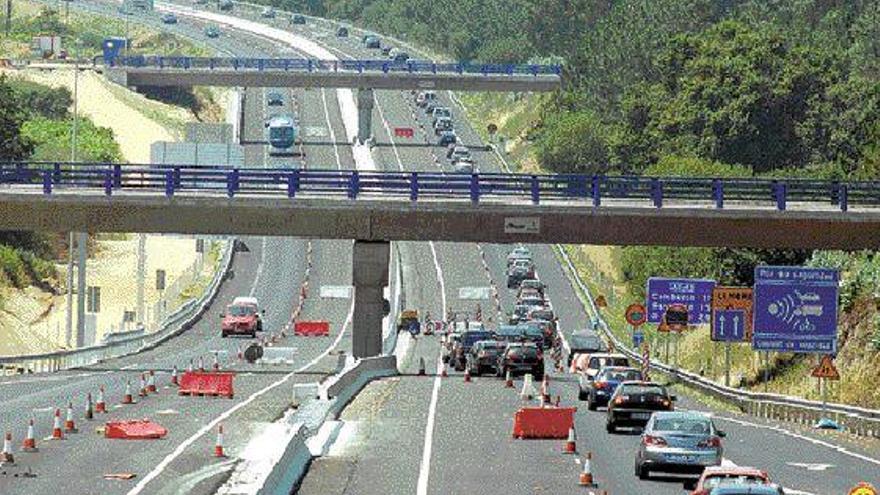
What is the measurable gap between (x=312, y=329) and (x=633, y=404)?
77533 mm

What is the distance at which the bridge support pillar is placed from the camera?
89.8 meters

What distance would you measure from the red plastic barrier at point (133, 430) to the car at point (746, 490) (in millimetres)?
22443

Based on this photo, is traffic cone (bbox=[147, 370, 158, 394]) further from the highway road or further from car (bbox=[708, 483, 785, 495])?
car (bbox=[708, 483, 785, 495])

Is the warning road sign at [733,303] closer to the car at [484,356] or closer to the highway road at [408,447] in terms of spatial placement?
the highway road at [408,447]

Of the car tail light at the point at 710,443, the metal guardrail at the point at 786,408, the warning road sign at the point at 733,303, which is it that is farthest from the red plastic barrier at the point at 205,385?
the car tail light at the point at 710,443

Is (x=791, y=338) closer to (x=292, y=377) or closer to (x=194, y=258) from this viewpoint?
(x=292, y=377)

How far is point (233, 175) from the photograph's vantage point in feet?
289

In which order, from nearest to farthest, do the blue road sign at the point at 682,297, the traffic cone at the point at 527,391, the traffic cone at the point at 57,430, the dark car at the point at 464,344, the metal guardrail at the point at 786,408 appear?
the traffic cone at the point at 57,430, the metal guardrail at the point at 786,408, the traffic cone at the point at 527,391, the dark car at the point at 464,344, the blue road sign at the point at 682,297

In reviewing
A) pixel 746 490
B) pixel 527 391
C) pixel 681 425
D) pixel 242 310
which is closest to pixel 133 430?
pixel 681 425

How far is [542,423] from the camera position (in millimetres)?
59906

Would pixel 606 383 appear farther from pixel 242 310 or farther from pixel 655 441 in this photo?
pixel 242 310

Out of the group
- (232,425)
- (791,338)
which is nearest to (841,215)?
(791,338)

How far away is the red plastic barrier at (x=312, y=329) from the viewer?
137625mm

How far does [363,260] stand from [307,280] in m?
75.1
